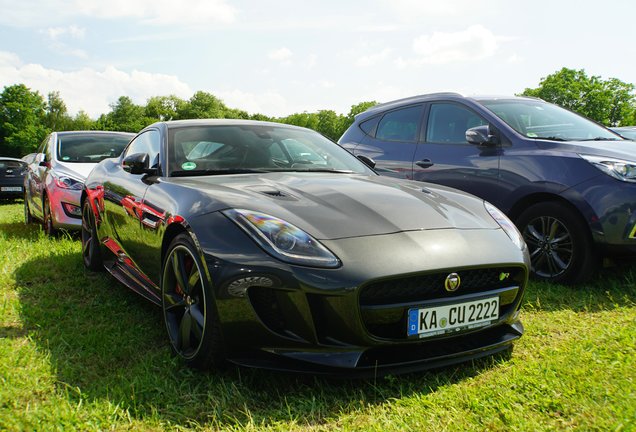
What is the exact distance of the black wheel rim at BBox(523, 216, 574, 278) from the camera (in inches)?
171

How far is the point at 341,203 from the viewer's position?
291 centimetres

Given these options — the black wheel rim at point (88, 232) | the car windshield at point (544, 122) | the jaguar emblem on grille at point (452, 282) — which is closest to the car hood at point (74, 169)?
the black wheel rim at point (88, 232)

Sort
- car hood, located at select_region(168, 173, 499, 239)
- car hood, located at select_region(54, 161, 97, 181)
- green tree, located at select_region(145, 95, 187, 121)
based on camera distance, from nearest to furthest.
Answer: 1. car hood, located at select_region(168, 173, 499, 239)
2. car hood, located at select_region(54, 161, 97, 181)
3. green tree, located at select_region(145, 95, 187, 121)

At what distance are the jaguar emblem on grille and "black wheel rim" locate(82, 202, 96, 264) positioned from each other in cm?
345

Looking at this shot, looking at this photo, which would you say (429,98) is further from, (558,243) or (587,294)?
(587,294)

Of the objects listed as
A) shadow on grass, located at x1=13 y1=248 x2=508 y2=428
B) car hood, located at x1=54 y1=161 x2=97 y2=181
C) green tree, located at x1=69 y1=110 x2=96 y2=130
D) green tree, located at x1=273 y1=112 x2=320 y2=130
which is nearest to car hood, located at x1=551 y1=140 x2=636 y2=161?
shadow on grass, located at x1=13 y1=248 x2=508 y2=428

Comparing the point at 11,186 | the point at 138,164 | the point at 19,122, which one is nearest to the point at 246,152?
the point at 138,164

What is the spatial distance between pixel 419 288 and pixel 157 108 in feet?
313

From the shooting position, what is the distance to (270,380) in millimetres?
2719

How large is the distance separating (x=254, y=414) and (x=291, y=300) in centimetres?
49

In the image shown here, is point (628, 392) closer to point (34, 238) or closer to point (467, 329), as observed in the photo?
point (467, 329)

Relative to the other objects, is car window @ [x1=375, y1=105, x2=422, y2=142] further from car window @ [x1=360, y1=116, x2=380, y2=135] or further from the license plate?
the license plate

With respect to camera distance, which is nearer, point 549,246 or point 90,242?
point 549,246

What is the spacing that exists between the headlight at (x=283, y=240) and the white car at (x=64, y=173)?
4613mm
